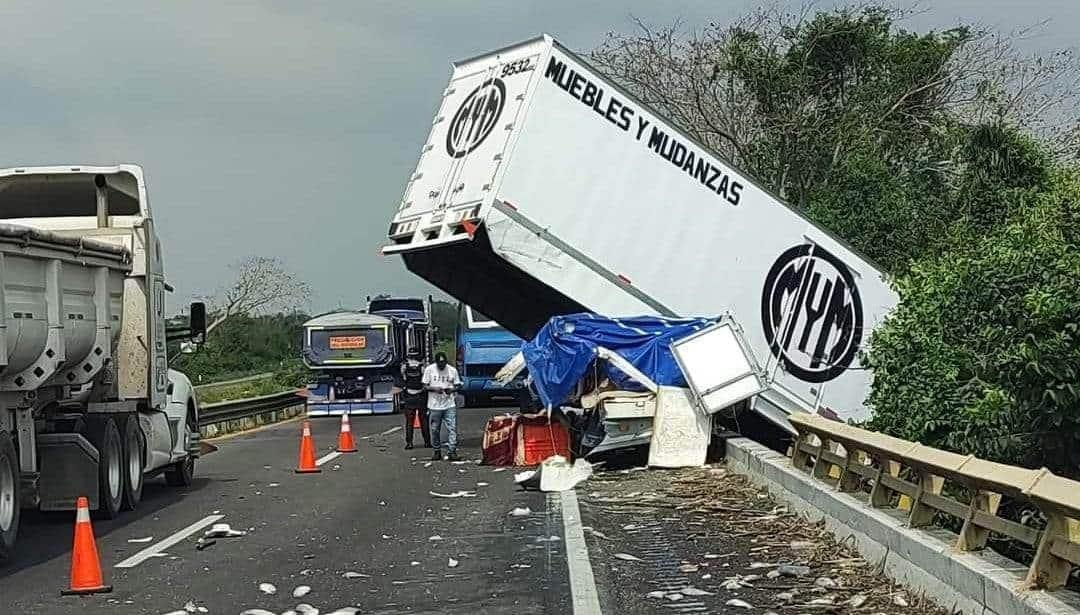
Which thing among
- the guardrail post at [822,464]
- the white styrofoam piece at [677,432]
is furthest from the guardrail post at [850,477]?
the white styrofoam piece at [677,432]

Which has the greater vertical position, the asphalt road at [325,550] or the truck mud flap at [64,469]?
the truck mud flap at [64,469]

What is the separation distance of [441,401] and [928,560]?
511 inches

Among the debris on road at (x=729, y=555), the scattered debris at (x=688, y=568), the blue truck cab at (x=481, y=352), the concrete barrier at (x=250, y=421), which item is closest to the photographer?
the debris on road at (x=729, y=555)

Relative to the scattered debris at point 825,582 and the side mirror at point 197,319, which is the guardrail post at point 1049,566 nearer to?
the scattered debris at point 825,582

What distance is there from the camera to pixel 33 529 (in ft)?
42.6

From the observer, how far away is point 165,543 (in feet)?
39.0

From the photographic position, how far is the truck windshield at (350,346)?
34625mm

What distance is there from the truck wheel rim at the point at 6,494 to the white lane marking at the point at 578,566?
4485mm

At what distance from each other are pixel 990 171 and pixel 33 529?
1705 cm

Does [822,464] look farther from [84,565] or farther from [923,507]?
[84,565]

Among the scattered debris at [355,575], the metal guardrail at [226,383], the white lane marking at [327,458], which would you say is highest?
the metal guardrail at [226,383]

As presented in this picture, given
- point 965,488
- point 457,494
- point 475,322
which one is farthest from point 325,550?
point 475,322

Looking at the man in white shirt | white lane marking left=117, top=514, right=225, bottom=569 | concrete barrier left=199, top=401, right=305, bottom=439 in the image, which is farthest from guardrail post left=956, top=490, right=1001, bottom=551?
concrete barrier left=199, top=401, right=305, bottom=439

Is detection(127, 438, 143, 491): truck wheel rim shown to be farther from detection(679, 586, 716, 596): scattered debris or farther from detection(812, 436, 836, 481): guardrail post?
detection(679, 586, 716, 596): scattered debris
